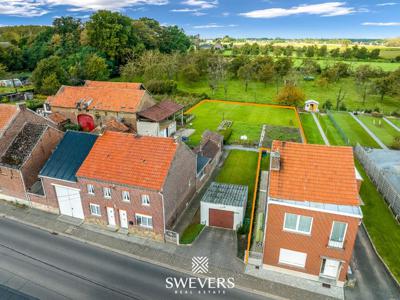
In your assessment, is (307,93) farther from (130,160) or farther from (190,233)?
(130,160)

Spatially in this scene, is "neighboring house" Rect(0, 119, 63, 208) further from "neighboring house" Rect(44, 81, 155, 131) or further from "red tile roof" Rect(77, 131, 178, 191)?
"neighboring house" Rect(44, 81, 155, 131)

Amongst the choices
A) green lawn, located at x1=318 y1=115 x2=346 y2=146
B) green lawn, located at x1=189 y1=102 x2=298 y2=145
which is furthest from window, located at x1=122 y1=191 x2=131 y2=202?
green lawn, located at x1=318 y1=115 x2=346 y2=146

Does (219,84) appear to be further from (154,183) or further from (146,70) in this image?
(154,183)

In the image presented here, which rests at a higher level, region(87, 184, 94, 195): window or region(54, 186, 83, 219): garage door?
region(87, 184, 94, 195): window

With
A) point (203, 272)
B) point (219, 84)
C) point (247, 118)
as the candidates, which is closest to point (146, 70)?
point (219, 84)

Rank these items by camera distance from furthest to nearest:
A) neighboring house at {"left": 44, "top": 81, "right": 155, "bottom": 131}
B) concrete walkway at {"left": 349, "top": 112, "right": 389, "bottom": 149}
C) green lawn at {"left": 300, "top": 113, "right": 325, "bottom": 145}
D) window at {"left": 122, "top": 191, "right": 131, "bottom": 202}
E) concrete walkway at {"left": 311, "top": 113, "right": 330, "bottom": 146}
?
green lawn at {"left": 300, "top": 113, "right": 325, "bottom": 145}, concrete walkway at {"left": 311, "top": 113, "right": 330, "bottom": 146}, neighboring house at {"left": 44, "top": 81, "right": 155, "bottom": 131}, concrete walkway at {"left": 349, "top": 112, "right": 389, "bottom": 149}, window at {"left": 122, "top": 191, "right": 131, "bottom": 202}

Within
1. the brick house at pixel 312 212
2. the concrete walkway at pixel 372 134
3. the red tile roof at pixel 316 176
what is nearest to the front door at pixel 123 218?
the brick house at pixel 312 212
